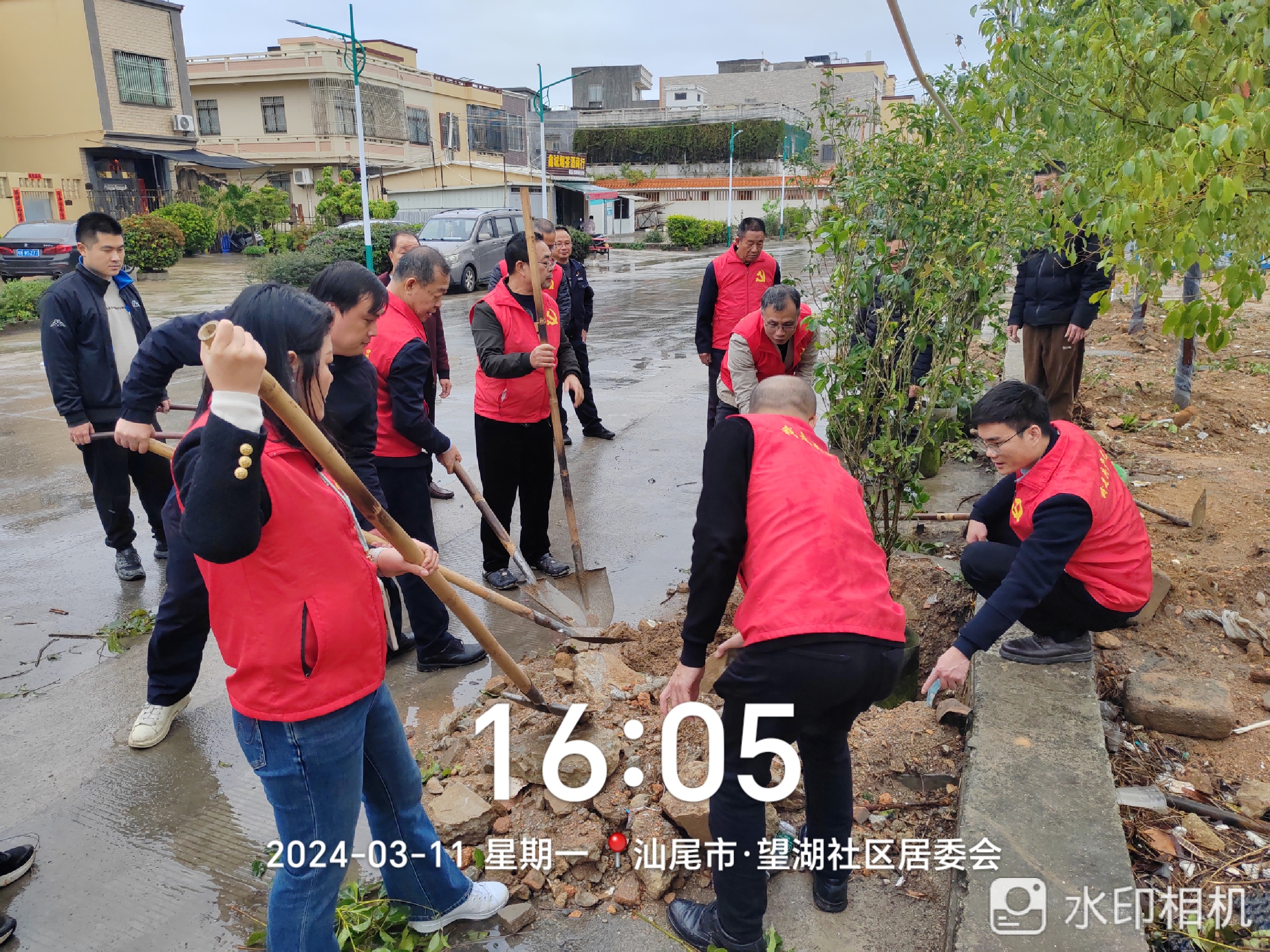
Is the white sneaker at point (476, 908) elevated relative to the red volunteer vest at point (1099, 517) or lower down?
lower down

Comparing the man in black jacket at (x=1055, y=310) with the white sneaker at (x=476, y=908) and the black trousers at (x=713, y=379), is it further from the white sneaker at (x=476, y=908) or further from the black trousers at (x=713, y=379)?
the white sneaker at (x=476, y=908)

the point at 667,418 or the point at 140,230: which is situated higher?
the point at 140,230

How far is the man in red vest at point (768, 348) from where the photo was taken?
4574 millimetres

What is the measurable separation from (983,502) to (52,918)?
3564 mm

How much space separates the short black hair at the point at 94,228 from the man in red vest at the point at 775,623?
12.6 ft

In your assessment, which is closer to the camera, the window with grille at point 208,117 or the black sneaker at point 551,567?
the black sneaker at point 551,567

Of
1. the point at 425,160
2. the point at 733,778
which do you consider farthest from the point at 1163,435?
the point at 425,160

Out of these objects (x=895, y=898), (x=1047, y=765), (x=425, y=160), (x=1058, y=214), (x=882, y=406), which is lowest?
(x=895, y=898)

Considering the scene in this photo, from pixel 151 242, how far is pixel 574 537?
64.1 feet

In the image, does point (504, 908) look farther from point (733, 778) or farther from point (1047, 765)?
point (1047, 765)

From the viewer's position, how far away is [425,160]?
38.4m

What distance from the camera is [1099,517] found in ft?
10.1

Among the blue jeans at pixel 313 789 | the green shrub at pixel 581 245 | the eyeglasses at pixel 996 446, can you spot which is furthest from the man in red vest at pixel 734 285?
the green shrub at pixel 581 245

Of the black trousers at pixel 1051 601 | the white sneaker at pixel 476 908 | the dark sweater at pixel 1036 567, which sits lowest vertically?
the white sneaker at pixel 476 908
